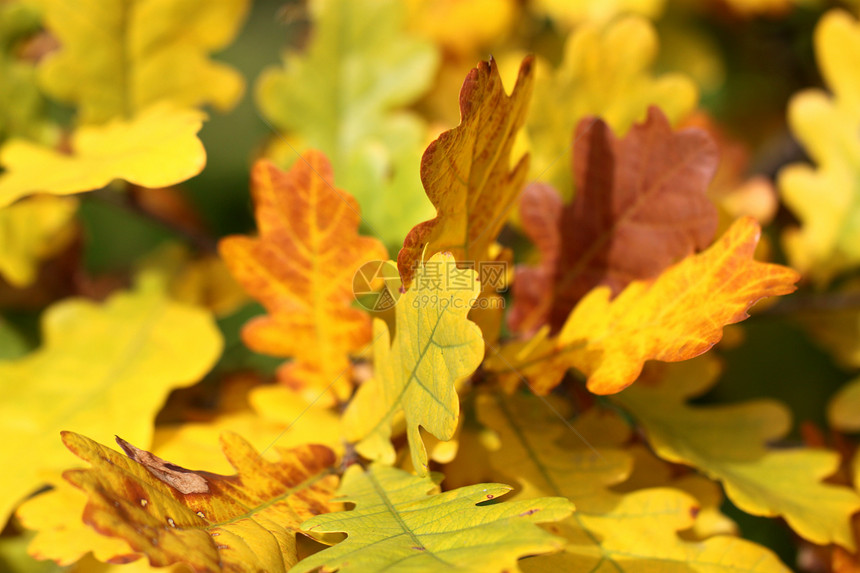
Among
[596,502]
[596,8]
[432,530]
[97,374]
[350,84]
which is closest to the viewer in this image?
[432,530]

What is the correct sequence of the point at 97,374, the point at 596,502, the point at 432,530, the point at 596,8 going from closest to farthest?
1. the point at 432,530
2. the point at 596,502
3. the point at 97,374
4. the point at 596,8

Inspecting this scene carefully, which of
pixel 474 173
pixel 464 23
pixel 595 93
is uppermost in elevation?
pixel 464 23

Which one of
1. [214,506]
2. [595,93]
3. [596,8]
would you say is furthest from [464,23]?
[214,506]

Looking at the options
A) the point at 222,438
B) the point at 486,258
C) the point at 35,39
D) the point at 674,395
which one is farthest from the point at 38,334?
the point at 674,395

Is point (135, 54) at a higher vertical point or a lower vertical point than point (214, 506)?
higher

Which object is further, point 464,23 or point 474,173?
point 464,23

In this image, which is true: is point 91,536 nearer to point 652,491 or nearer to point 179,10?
point 652,491

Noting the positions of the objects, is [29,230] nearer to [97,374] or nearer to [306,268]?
[97,374]
